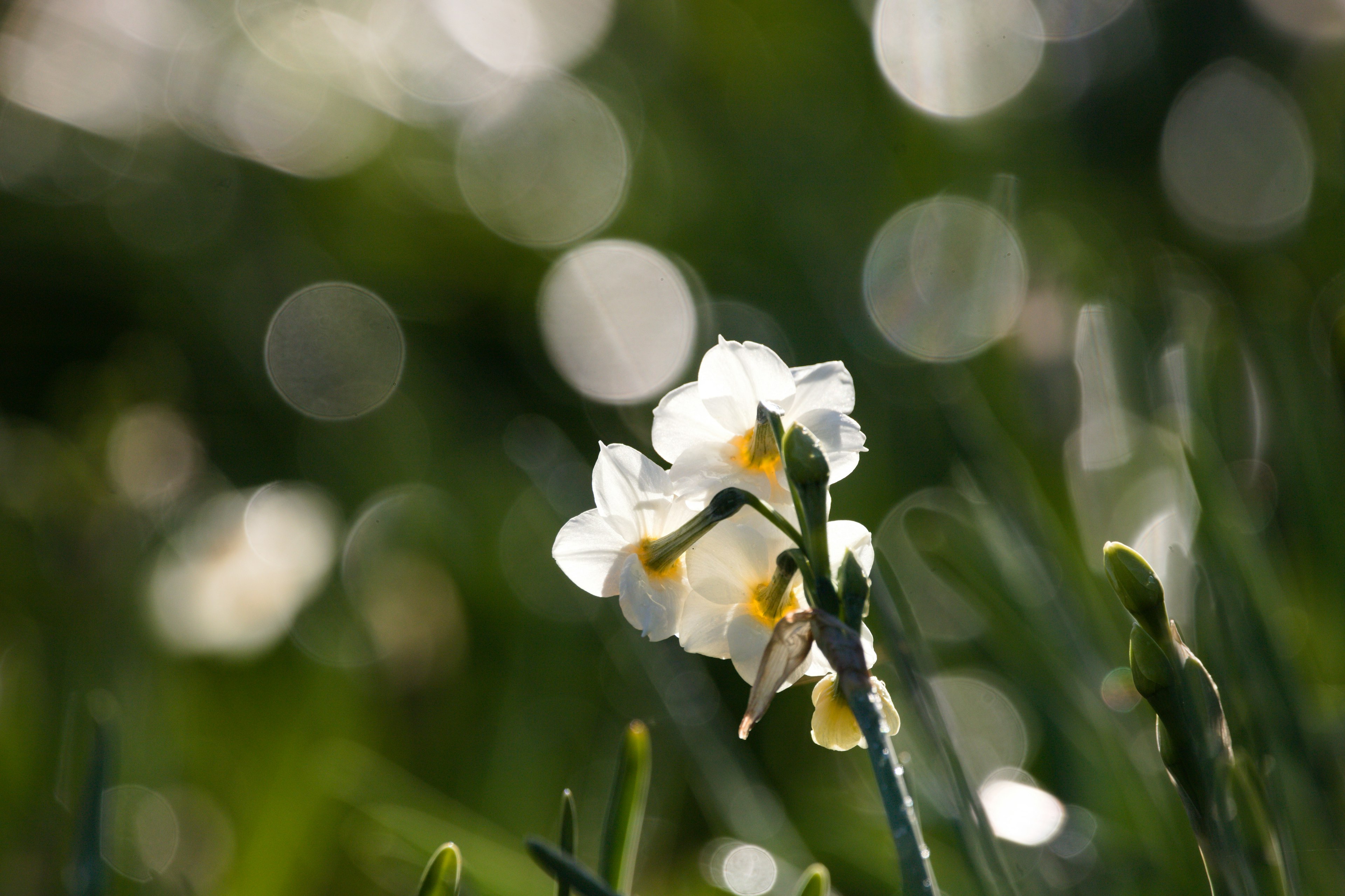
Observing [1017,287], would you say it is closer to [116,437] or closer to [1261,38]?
[1261,38]

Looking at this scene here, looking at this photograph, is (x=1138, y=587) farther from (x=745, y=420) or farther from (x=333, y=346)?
(x=333, y=346)

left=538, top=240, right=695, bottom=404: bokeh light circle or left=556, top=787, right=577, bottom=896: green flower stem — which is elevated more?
left=538, top=240, right=695, bottom=404: bokeh light circle

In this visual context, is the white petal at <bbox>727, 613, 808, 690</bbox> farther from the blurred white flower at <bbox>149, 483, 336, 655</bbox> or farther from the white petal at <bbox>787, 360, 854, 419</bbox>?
the blurred white flower at <bbox>149, 483, 336, 655</bbox>

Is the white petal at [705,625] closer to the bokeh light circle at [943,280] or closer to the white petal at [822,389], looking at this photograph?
the white petal at [822,389]

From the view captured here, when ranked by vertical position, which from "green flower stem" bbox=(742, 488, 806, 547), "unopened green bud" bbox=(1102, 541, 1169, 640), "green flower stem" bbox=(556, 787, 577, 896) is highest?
"green flower stem" bbox=(742, 488, 806, 547)

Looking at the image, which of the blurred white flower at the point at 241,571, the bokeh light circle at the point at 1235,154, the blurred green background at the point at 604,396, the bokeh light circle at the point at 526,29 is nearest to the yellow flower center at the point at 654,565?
the blurred green background at the point at 604,396

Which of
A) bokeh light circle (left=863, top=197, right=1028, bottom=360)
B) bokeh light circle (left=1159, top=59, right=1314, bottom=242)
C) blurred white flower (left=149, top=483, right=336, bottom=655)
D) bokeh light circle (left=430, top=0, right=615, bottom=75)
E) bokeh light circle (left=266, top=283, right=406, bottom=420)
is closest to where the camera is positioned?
blurred white flower (left=149, top=483, right=336, bottom=655)

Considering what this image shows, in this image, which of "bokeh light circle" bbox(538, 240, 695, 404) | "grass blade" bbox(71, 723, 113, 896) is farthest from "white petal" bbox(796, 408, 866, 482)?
"bokeh light circle" bbox(538, 240, 695, 404)
